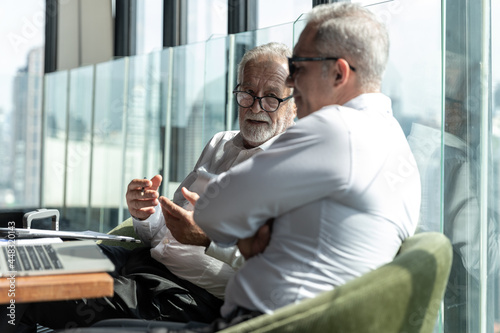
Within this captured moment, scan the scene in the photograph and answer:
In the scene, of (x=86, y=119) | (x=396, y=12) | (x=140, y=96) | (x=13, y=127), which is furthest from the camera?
(x=13, y=127)

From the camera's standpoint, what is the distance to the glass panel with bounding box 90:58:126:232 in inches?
205

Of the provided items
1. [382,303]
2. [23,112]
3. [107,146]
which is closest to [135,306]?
[382,303]

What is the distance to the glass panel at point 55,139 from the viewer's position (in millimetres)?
6324

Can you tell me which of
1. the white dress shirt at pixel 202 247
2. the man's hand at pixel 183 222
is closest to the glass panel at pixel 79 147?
the white dress shirt at pixel 202 247

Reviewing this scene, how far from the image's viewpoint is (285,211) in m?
1.28

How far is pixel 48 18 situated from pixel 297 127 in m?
6.26

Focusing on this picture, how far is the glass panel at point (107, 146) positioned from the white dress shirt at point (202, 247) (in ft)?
9.51

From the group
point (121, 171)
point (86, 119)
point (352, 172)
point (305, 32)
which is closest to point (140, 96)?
point (121, 171)

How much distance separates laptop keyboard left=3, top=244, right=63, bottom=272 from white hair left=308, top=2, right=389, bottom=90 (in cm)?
80

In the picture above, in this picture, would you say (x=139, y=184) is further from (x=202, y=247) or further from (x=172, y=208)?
(x=172, y=208)

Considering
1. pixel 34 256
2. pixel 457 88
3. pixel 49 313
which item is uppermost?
pixel 457 88

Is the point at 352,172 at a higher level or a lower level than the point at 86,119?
lower

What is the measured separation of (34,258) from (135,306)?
2.21ft

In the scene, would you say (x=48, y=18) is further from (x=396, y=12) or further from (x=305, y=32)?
(x=305, y=32)
